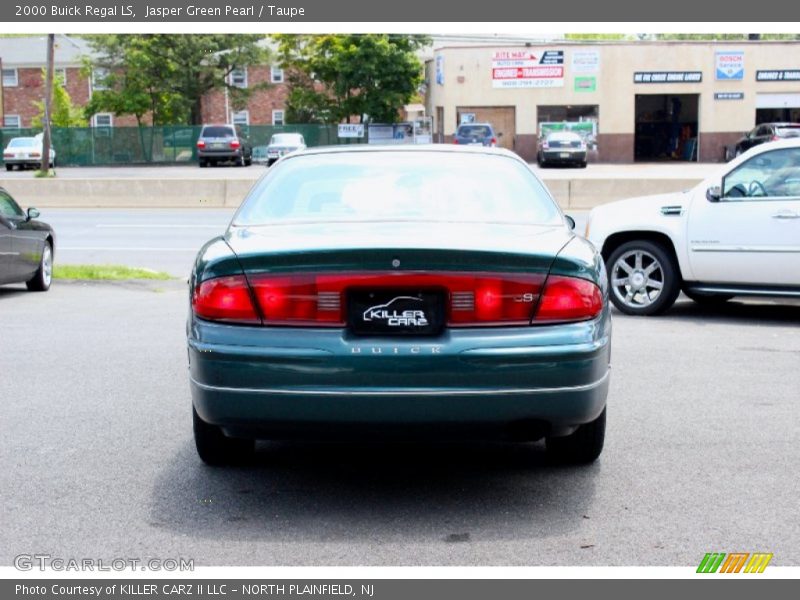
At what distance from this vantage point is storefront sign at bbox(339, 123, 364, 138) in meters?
60.4

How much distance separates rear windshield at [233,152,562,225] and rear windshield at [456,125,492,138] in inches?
1723

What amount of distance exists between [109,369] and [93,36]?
6059 cm

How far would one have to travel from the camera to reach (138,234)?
850 inches

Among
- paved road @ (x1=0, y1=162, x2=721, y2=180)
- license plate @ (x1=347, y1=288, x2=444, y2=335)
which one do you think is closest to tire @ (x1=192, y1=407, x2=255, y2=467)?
license plate @ (x1=347, y1=288, x2=444, y2=335)

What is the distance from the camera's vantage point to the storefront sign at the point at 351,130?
60375 mm

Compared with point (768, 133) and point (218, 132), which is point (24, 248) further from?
point (768, 133)

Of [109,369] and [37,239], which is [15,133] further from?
[109,369]

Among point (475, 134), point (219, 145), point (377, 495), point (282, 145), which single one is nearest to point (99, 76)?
point (219, 145)

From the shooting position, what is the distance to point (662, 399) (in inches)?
294

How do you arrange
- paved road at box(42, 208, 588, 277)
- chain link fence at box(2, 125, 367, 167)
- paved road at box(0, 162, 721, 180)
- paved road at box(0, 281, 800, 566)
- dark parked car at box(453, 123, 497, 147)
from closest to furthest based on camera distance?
paved road at box(0, 281, 800, 566) < paved road at box(42, 208, 588, 277) < paved road at box(0, 162, 721, 180) < dark parked car at box(453, 123, 497, 147) < chain link fence at box(2, 125, 367, 167)

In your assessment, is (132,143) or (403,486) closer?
(403,486)

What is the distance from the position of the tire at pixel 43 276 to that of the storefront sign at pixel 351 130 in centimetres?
4663

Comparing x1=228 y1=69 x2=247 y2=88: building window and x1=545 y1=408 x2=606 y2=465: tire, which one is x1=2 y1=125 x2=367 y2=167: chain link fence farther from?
x1=545 y1=408 x2=606 y2=465: tire

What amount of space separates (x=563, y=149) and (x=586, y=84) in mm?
9503
